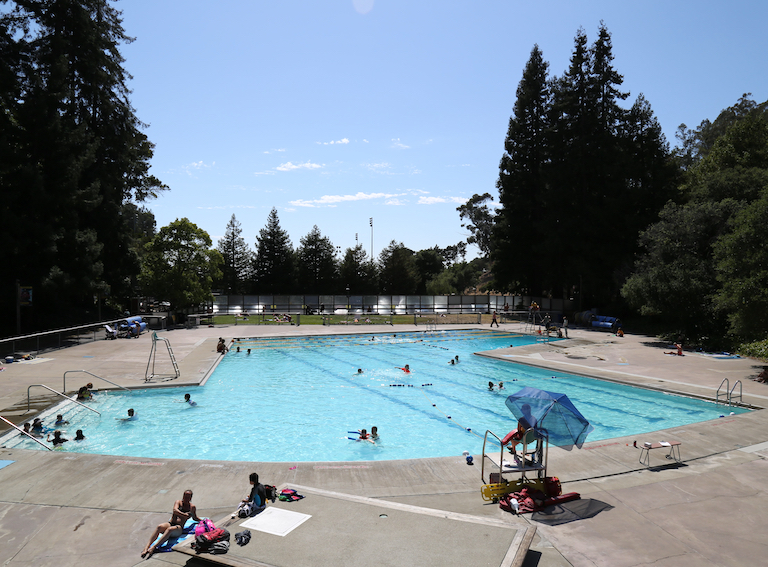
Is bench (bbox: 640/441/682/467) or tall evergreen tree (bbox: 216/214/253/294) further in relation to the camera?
A: tall evergreen tree (bbox: 216/214/253/294)

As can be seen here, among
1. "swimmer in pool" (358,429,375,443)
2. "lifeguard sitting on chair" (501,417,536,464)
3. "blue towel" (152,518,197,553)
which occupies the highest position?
"lifeguard sitting on chair" (501,417,536,464)

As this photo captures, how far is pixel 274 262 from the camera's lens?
8362 centimetres

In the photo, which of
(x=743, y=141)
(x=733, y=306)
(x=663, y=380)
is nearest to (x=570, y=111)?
(x=743, y=141)

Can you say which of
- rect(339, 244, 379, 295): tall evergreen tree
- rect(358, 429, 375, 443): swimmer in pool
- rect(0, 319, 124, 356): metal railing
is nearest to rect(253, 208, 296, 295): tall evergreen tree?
rect(339, 244, 379, 295): tall evergreen tree

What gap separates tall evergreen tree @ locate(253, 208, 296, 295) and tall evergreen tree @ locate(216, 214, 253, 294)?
3.77 meters

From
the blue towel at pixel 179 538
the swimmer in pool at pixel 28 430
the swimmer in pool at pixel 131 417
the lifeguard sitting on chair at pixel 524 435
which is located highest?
the lifeguard sitting on chair at pixel 524 435

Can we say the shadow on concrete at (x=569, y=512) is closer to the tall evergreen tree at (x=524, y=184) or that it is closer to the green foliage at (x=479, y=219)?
the tall evergreen tree at (x=524, y=184)

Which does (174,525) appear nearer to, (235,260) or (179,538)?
(179,538)

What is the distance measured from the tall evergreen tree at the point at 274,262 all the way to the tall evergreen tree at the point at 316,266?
6.10ft

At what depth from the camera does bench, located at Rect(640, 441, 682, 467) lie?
10.5 meters

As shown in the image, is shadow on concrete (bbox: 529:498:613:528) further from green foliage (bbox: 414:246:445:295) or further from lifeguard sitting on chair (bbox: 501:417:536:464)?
green foliage (bbox: 414:246:445:295)

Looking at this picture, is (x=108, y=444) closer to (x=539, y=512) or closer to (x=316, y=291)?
(x=539, y=512)

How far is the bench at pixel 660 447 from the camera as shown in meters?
10.5

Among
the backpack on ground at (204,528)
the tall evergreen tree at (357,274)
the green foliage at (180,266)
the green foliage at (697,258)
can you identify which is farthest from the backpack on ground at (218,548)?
the tall evergreen tree at (357,274)
